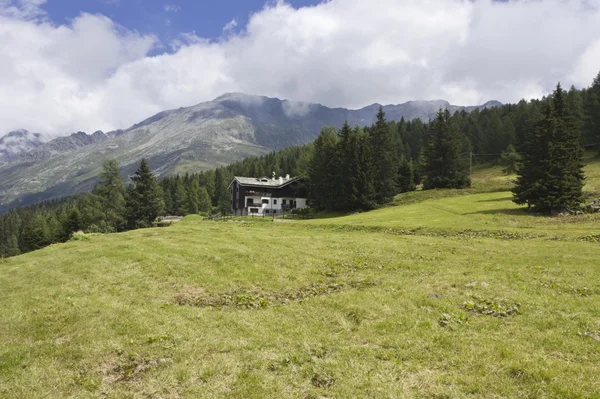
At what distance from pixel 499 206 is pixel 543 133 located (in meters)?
11.5

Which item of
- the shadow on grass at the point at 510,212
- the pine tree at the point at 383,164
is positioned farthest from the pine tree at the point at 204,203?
the shadow on grass at the point at 510,212

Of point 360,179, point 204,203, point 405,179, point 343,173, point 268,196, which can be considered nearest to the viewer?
point 360,179

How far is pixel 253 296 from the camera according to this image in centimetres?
1819

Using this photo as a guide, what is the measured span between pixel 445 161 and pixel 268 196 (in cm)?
4926

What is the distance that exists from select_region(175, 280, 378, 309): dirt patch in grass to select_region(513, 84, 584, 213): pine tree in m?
38.7

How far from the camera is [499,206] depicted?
181ft

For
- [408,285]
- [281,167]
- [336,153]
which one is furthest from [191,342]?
[281,167]

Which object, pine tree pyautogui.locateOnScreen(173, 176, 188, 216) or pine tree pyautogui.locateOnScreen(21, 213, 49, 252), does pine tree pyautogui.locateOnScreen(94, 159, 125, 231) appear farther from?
pine tree pyautogui.locateOnScreen(21, 213, 49, 252)

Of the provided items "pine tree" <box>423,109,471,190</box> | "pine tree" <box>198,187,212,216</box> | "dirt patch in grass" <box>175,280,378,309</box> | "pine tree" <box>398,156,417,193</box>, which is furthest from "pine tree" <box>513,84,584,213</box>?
"pine tree" <box>198,187,212,216</box>

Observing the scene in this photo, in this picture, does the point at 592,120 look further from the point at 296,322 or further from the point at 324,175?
the point at 296,322

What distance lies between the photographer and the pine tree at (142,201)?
88188 millimetres

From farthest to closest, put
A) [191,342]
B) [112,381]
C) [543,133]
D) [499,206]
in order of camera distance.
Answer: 1. [499,206]
2. [543,133]
3. [191,342]
4. [112,381]

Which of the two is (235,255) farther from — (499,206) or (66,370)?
(499,206)

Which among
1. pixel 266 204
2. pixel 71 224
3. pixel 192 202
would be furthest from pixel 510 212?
pixel 192 202
